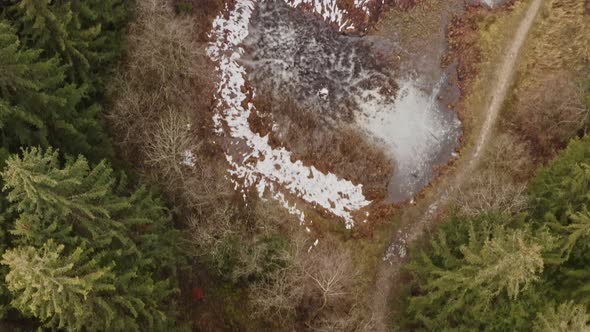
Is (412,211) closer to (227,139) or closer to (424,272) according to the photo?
(424,272)

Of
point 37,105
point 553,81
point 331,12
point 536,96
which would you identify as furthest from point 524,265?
point 331,12

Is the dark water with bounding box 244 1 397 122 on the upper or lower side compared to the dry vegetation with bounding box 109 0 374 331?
upper

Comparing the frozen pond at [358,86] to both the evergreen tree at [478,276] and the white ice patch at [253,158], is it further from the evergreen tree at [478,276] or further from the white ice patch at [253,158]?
the evergreen tree at [478,276]

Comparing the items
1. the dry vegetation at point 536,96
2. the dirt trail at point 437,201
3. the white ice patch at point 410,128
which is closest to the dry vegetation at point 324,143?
the white ice patch at point 410,128

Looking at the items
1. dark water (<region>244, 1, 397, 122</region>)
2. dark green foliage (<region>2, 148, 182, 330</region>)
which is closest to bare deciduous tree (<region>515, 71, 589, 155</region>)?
dark water (<region>244, 1, 397, 122</region>)

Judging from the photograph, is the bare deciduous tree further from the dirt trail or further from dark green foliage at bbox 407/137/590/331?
dark green foliage at bbox 407/137/590/331
